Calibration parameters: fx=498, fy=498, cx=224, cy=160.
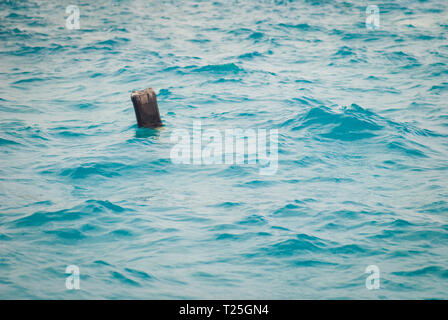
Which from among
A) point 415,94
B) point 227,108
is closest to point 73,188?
point 227,108

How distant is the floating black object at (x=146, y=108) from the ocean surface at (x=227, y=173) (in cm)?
33

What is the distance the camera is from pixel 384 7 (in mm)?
25938

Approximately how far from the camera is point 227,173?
9.68m

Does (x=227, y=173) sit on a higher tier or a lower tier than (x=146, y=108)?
lower

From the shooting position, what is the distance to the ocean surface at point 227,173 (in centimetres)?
655

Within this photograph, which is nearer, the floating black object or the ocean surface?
the ocean surface

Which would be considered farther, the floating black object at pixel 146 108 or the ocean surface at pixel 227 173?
the floating black object at pixel 146 108

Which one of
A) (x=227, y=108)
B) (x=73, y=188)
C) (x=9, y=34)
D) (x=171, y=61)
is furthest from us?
(x=9, y=34)

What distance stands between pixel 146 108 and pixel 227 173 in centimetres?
251

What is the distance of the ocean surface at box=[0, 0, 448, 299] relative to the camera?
655 cm

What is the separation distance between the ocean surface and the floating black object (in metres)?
0.33

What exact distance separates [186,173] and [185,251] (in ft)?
9.09
